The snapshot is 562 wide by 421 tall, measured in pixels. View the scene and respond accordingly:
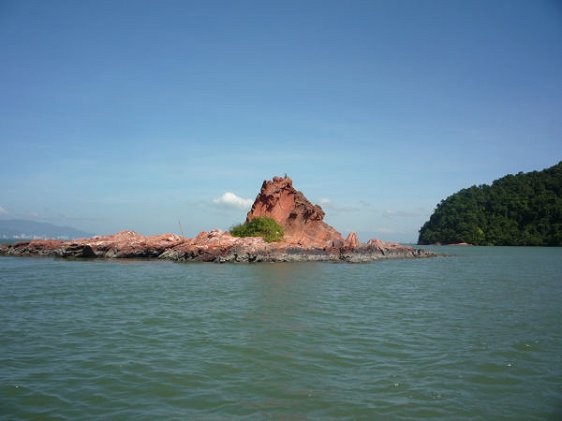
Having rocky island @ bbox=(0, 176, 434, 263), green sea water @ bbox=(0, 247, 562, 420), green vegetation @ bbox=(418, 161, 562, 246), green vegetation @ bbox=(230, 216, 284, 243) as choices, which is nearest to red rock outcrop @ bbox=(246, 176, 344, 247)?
rocky island @ bbox=(0, 176, 434, 263)

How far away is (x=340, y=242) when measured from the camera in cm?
5341

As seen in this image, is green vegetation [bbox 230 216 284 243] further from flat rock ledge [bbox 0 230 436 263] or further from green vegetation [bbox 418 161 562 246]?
green vegetation [bbox 418 161 562 246]

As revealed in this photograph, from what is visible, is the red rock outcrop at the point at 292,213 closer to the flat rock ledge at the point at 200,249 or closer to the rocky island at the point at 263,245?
the rocky island at the point at 263,245

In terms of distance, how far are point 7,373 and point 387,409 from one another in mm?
8354

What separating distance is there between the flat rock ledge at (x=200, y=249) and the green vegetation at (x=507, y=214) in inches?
3006

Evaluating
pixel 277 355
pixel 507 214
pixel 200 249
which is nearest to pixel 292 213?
pixel 200 249

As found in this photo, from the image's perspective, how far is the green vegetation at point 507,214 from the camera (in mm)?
108500

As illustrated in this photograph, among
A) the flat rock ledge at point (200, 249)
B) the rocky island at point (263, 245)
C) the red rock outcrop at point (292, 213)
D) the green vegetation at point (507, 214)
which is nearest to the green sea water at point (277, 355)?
the flat rock ledge at point (200, 249)

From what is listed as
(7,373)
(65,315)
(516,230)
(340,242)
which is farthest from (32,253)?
(516,230)

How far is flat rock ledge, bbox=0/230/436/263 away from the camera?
42906 mm

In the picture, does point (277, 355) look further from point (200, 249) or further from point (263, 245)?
point (200, 249)

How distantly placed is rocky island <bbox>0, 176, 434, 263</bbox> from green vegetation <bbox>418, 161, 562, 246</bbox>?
6692cm

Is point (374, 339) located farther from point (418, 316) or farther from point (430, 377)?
point (418, 316)

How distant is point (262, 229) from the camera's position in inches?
1960
